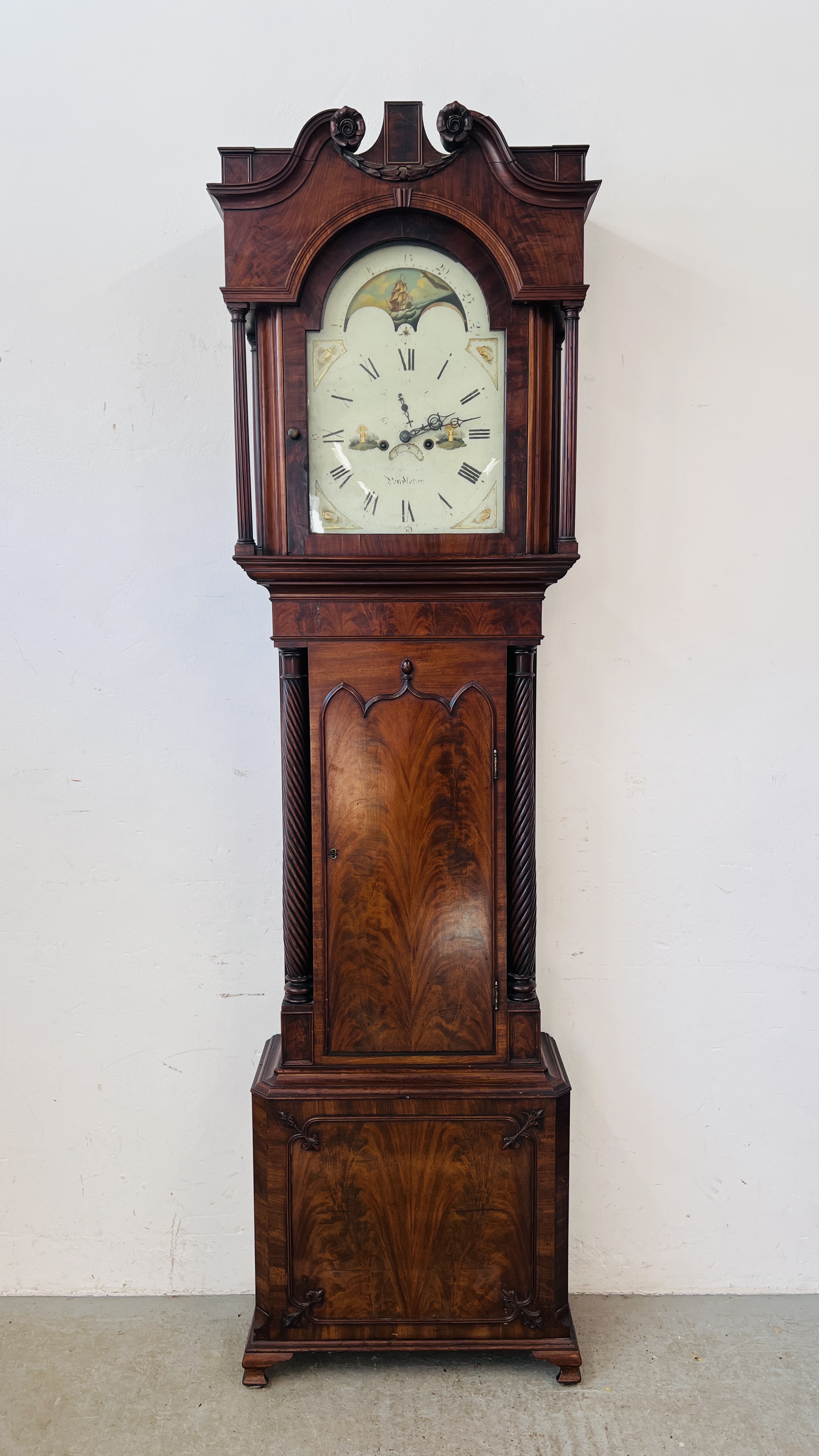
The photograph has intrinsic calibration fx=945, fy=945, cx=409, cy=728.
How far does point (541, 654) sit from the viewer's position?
6.59ft

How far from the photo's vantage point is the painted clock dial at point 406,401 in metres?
1.67

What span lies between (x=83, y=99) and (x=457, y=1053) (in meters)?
2.04

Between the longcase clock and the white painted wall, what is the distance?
0.28m

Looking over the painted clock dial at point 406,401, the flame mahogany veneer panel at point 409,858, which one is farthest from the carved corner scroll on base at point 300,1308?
the painted clock dial at point 406,401

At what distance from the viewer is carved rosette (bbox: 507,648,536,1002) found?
1.76 m

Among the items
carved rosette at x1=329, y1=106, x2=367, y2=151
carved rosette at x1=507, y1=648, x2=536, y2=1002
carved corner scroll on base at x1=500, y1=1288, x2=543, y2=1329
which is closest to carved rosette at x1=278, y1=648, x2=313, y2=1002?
carved rosette at x1=507, y1=648, x2=536, y2=1002

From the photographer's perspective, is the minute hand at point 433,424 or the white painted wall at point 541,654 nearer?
the minute hand at point 433,424

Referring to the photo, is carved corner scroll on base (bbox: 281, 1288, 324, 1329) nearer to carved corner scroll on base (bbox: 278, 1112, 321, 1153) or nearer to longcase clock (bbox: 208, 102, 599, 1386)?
longcase clock (bbox: 208, 102, 599, 1386)

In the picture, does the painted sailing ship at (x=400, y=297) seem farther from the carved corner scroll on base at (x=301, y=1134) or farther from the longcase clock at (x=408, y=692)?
the carved corner scroll on base at (x=301, y=1134)

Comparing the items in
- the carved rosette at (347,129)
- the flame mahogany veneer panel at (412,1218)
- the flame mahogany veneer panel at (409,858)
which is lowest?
the flame mahogany veneer panel at (412,1218)

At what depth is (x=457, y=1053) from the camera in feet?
5.88

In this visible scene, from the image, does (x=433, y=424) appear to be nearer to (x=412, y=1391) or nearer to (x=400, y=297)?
(x=400, y=297)

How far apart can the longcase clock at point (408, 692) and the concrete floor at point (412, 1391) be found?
8 centimetres

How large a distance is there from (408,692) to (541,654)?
1.32 feet
